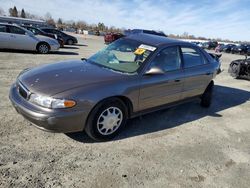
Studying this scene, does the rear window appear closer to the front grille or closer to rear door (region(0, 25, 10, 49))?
rear door (region(0, 25, 10, 49))

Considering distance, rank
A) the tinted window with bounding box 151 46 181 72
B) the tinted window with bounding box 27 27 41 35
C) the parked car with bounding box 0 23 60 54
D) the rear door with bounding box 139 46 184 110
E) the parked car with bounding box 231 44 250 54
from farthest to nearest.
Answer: the parked car with bounding box 231 44 250 54, the tinted window with bounding box 27 27 41 35, the parked car with bounding box 0 23 60 54, the tinted window with bounding box 151 46 181 72, the rear door with bounding box 139 46 184 110

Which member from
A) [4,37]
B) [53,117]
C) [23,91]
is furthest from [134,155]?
[4,37]

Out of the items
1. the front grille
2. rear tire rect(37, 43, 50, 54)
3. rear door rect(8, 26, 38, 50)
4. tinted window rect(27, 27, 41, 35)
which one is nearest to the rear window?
rear door rect(8, 26, 38, 50)

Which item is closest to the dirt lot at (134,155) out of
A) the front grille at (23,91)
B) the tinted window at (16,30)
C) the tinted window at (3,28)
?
the front grille at (23,91)

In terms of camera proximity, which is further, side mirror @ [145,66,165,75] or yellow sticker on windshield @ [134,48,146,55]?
yellow sticker on windshield @ [134,48,146,55]

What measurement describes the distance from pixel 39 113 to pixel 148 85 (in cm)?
185

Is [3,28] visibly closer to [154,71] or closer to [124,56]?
[124,56]

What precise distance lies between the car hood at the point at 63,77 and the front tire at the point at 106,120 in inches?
15.3

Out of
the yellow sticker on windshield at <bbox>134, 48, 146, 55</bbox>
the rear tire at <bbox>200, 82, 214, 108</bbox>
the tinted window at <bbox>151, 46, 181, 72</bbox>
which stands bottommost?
the rear tire at <bbox>200, 82, 214, 108</bbox>

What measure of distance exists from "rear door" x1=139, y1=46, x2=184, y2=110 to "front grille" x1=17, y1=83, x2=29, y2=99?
178 centimetres

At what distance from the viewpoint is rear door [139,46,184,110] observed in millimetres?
4289

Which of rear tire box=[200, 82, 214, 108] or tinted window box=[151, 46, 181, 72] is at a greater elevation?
tinted window box=[151, 46, 181, 72]

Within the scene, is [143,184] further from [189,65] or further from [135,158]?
[189,65]

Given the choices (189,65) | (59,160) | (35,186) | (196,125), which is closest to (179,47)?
(189,65)
